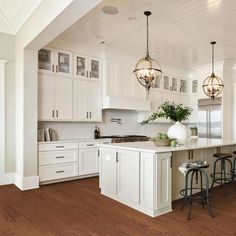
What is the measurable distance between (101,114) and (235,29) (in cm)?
335

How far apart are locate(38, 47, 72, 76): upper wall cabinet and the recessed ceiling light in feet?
5.75

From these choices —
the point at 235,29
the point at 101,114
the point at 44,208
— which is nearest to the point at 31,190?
the point at 44,208

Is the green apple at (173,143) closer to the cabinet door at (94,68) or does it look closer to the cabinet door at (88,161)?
the cabinet door at (88,161)

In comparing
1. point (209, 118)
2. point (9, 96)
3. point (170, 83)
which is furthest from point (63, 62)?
point (209, 118)

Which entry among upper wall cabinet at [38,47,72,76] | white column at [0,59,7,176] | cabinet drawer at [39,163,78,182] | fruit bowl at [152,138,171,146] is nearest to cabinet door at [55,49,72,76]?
upper wall cabinet at [38,47,72,76]

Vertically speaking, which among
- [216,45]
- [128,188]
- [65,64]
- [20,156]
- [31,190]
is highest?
[216,45]

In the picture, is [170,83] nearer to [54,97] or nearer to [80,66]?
[80,66]

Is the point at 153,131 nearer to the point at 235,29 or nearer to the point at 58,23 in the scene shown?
the point at 235,29

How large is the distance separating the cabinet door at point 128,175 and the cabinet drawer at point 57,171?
1635mm

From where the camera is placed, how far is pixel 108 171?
380cm

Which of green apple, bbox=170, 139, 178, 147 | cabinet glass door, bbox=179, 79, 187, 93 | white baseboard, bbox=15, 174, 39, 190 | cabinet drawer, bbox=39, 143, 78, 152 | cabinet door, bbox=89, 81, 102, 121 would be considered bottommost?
white baseboard, bbox=15, 174, 39, 190

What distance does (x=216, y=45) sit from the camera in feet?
17.1

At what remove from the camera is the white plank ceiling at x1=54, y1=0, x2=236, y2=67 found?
347cm

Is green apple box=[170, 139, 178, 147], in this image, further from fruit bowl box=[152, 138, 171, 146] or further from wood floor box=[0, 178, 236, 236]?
wood floor box=[0, 178, 236, 236]
